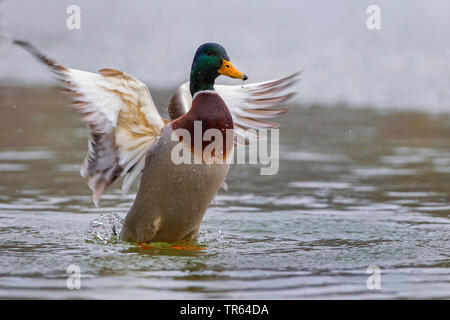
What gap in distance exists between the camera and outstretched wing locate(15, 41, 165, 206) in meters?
5.88

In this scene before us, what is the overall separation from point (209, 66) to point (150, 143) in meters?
0.67

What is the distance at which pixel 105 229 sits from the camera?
6664mm

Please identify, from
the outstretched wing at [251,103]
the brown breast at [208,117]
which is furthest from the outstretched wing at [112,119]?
the outstretched wing at [251,103]

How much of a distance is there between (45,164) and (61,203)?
6.59 ft

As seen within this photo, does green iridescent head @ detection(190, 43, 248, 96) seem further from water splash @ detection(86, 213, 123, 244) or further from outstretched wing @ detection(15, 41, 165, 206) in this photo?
water splash @ detection(86, 213, 123, 244)

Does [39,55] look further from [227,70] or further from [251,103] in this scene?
[251,103]

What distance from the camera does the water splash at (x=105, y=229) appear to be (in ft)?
20.8

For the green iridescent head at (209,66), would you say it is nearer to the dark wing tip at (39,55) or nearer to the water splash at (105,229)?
the dark wing tip at (39,55)

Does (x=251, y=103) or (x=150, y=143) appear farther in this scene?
(x=251, y=103)

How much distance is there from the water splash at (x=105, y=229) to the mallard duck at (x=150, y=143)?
7.0 inches

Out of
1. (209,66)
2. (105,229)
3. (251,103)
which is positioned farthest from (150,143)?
(251,103)

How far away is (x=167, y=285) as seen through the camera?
4.92 metres

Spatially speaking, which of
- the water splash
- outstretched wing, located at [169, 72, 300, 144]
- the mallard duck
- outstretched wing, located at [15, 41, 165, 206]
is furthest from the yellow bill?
the water splash
